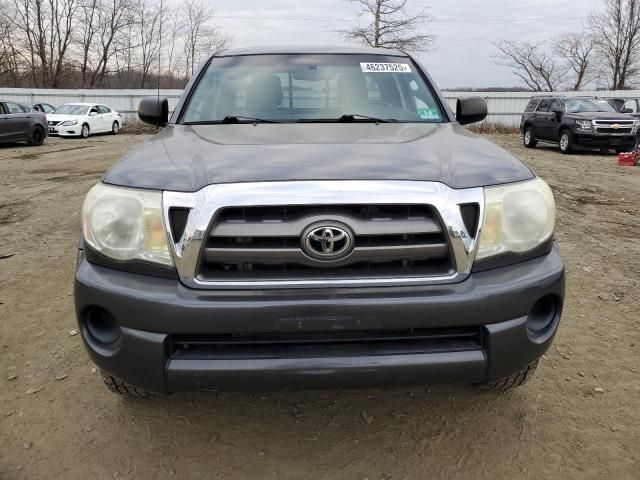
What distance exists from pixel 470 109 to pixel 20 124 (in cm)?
1613

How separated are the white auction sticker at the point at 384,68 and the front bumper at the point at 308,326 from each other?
6.18ft

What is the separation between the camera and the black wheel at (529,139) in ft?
55.5

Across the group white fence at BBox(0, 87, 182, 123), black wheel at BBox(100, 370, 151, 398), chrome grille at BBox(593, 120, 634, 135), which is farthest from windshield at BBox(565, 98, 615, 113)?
white fence at BBox(0, 87, 182, 123)

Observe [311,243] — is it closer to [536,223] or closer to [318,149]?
[318,149]

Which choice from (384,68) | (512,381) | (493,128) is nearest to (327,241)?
(512,381)

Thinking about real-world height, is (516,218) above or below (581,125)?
below

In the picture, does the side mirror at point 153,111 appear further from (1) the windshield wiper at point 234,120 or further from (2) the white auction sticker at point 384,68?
(2) the white auction sticker at point 384,68

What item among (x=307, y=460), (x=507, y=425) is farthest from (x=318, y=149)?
(x=507, y=425)

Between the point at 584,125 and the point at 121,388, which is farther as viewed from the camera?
the point at 584,125

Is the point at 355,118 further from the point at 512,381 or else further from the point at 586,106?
the point at 586,106

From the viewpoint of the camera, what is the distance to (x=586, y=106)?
51.1 feet

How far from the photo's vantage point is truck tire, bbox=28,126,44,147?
16.4 metres

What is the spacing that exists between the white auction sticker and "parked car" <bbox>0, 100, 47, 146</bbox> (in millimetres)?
15330

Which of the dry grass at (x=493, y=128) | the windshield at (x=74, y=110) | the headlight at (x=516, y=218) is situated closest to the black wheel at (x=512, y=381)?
the headlight at (x=516, y=218)
